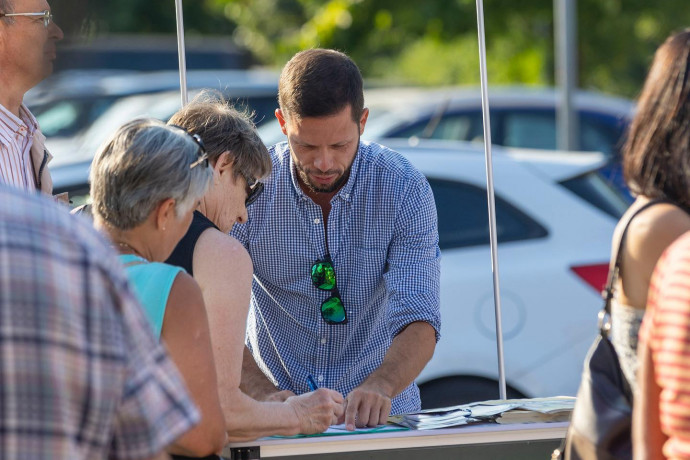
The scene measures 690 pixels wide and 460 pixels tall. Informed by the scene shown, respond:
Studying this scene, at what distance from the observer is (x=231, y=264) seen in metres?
2.49

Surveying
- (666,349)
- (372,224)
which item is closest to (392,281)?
(372,224)

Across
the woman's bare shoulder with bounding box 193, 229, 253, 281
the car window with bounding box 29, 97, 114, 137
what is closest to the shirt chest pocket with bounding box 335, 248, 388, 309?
the woman's bare shoulder with bounding box 193, 229, 253, 281

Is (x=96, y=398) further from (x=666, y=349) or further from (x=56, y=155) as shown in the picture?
(x=56, y=155)

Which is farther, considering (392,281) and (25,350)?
(392,281)

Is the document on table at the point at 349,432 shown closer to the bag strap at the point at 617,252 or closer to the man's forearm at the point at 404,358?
the man's forearm at the point at 404,358

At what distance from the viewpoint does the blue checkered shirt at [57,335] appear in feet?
4.67

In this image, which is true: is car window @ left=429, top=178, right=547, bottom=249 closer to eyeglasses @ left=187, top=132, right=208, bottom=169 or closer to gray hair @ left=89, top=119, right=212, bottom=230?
eyeglasses @ left=187, top=132, right=208, bottom=169

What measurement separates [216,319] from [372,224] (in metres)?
0.99

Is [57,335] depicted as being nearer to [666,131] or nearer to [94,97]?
[666,131]

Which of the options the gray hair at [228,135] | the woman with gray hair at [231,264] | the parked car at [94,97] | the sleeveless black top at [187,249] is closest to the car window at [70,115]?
the parked car at [94,97]

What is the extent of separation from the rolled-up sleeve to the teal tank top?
111cm

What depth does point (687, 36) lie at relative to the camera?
2.12 meters

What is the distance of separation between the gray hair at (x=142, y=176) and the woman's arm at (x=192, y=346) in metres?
0.18

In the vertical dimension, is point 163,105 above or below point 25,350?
above
